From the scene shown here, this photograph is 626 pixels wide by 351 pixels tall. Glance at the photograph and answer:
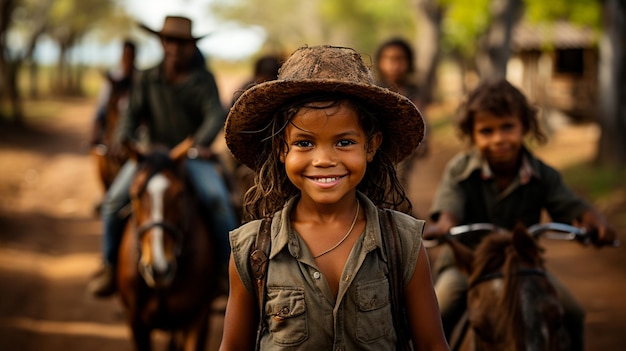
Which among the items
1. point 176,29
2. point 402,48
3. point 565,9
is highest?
point 565,9

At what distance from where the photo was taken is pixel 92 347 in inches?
297

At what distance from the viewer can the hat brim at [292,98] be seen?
2.45 meters

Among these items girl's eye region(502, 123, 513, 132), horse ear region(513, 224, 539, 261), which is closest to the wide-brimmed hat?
girl's eye region(502, 123, 513, 132)

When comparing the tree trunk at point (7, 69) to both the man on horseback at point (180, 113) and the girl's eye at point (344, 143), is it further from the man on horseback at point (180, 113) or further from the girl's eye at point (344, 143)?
the girl's eye at point (344, 143)

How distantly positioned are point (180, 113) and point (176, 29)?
0.74m

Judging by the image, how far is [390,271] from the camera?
2.48 meters

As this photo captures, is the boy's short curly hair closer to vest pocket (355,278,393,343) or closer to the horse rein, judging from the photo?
the horse rein

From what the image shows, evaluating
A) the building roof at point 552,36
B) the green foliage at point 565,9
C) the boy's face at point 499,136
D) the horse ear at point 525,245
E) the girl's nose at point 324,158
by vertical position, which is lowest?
the horse ear at point 525,245

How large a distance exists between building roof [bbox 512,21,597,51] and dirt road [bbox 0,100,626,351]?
403 inches

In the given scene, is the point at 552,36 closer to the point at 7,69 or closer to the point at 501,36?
the point at 501,36

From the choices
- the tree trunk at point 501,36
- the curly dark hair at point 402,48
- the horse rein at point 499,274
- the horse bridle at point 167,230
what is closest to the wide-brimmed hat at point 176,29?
the horse bridle at point 167,230

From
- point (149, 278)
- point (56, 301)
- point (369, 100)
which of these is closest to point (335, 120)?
point (369, 100)

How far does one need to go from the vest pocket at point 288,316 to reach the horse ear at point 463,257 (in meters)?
1.49

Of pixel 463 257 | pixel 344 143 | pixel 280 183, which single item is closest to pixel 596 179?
pixel 463 257
